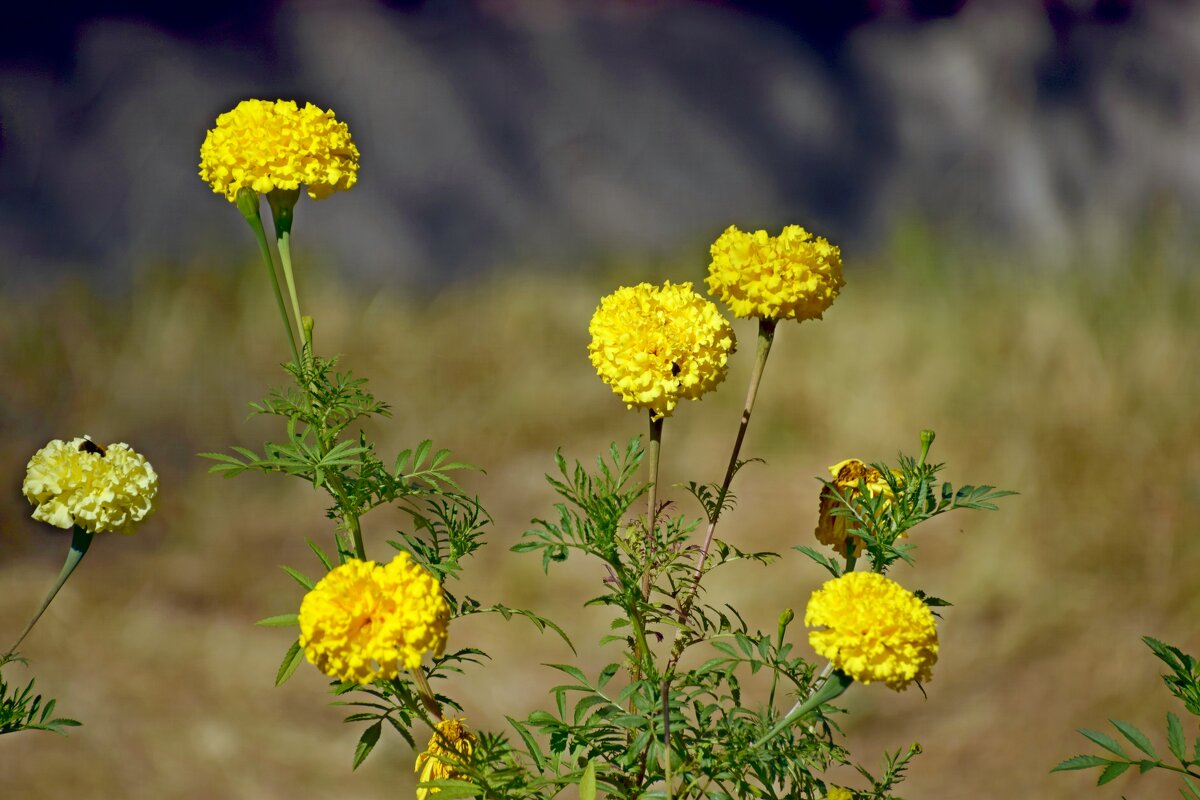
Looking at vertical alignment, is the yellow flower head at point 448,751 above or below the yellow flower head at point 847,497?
below

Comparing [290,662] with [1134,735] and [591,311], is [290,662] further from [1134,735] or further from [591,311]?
[591,311]

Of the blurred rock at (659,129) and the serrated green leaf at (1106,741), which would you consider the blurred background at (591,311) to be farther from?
the serrated green leaf at (1106,741)

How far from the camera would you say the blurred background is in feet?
4.96

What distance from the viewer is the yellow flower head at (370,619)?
537 millimetres

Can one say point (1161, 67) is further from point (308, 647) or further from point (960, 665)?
point (308, 647)

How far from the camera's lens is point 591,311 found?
65.9 inches

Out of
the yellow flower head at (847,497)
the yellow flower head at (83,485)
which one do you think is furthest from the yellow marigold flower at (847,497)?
the yellow flower head at (83,485)

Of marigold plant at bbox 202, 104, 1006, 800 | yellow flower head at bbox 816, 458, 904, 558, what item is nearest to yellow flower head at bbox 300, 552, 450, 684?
marigold plant at bbox 202, 104, 1006, 800

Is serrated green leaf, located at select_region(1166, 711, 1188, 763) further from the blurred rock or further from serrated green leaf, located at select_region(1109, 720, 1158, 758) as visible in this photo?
the blurred rock

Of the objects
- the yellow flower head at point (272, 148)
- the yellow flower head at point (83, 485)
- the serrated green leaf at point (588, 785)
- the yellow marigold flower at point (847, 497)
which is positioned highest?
the yellow flower head at point (272, 148)

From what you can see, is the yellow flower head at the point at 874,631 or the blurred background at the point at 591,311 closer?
the yellow flower head at the point at 874,631

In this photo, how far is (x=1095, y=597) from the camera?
5.30 ft

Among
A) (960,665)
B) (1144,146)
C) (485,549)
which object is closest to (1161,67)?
(1144,146)

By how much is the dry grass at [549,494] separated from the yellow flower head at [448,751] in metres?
0.79
